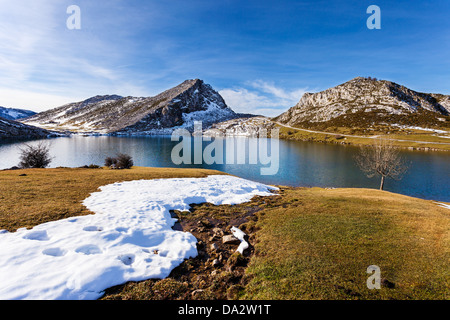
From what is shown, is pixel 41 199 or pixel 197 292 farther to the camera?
pixel 41 199

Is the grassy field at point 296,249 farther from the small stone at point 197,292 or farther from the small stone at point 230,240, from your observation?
the small stone at point 230,240

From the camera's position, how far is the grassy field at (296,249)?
8.80m

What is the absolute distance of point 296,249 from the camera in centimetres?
1205

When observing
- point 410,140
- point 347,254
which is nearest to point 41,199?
point 347,254

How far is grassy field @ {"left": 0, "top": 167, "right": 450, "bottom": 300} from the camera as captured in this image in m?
8.80

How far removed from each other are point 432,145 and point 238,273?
16928cm

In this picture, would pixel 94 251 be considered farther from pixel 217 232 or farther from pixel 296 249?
pixel 296 249

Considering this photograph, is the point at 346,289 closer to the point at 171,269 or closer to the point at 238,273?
the point at 238,273

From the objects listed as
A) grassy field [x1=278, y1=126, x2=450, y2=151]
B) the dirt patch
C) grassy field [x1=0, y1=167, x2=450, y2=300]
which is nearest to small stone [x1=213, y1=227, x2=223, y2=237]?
the dirt patch

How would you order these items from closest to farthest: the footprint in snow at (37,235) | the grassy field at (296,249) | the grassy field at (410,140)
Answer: the grassy field at (296,249), the footprint in snow at (37,235), the grassy field at (410,140)

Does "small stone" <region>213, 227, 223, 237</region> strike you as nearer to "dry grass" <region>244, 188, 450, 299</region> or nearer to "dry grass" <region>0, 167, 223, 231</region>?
"dry grass" <region>244, 188, 450, 299</region>

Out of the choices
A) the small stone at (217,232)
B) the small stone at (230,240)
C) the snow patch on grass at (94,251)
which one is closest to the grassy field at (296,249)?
the small stone at (217,232)

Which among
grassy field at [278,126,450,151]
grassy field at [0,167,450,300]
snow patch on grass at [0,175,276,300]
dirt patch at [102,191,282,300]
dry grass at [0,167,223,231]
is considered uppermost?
grassy field at [278,126,450,151]
